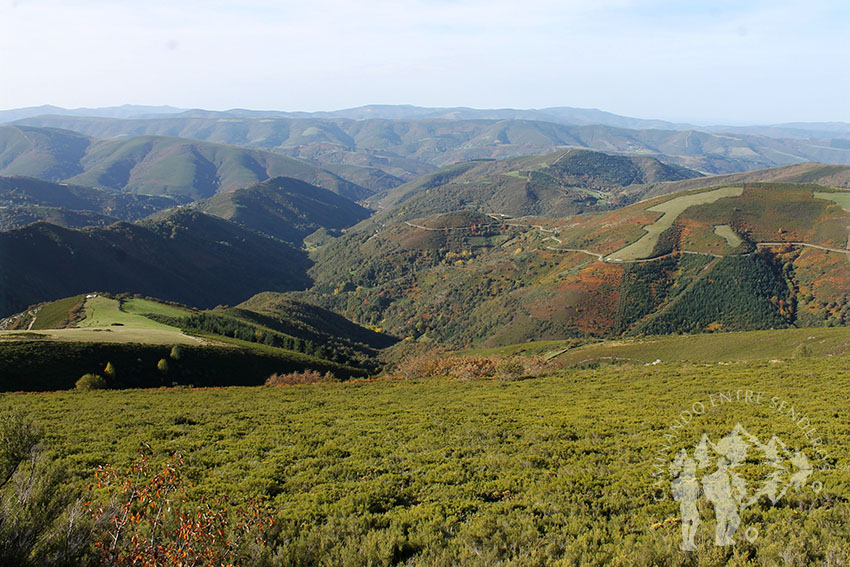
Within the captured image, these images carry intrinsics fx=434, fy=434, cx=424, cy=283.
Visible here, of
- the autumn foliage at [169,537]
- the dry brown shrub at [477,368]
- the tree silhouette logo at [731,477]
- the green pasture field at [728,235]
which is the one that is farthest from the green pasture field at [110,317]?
the green pasture field at [728,235]

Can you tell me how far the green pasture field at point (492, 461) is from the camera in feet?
27.1

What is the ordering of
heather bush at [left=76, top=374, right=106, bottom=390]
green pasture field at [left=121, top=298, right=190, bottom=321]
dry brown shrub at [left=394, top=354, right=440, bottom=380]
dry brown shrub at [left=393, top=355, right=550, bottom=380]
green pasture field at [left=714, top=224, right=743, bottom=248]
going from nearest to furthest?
heather bush at [left=76, top=374, right=106, bottom=390], dry brown shrub at [left=393, top=355, right=550, bottom=380], dry brown shrub at [left=394, top=354, right=440, bottom=380], green pasture field at [left=121, top=298, right=190, bottom=321], green pasture field at [left=714, top=224, right=743, bottom=248]

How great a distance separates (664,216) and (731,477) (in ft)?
503

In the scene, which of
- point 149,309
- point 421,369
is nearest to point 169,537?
point 421,369

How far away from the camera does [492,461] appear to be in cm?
1335

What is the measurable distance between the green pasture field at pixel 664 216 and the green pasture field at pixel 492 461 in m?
103

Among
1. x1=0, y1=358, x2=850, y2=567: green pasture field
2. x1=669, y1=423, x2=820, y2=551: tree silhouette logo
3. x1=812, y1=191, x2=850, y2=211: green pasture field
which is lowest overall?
x1=0, y1=358, x2=850, y2=567: green pasture field

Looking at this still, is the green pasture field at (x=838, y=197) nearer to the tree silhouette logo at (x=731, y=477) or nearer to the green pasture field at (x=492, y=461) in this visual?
the green pasture field at (x=492, y=461)

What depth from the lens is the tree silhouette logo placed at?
8823 mm

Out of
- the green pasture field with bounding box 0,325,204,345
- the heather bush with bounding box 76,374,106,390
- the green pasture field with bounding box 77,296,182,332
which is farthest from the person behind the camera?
the green pasture field with bounding box 77,296,182,332

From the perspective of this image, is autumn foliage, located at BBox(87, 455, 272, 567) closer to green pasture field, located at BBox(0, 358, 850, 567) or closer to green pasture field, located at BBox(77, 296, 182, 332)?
green pasture field, located at BBox(0, 358, 850, 567)

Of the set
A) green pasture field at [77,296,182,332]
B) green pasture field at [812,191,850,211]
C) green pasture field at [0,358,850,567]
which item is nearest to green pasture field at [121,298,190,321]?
green pasture field at [77,296,182,332]

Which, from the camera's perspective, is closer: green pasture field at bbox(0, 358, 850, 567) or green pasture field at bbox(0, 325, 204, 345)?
green pasture field at bbox(0, 358, 850, 567)

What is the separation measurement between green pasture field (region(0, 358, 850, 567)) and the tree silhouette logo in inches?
8.7
